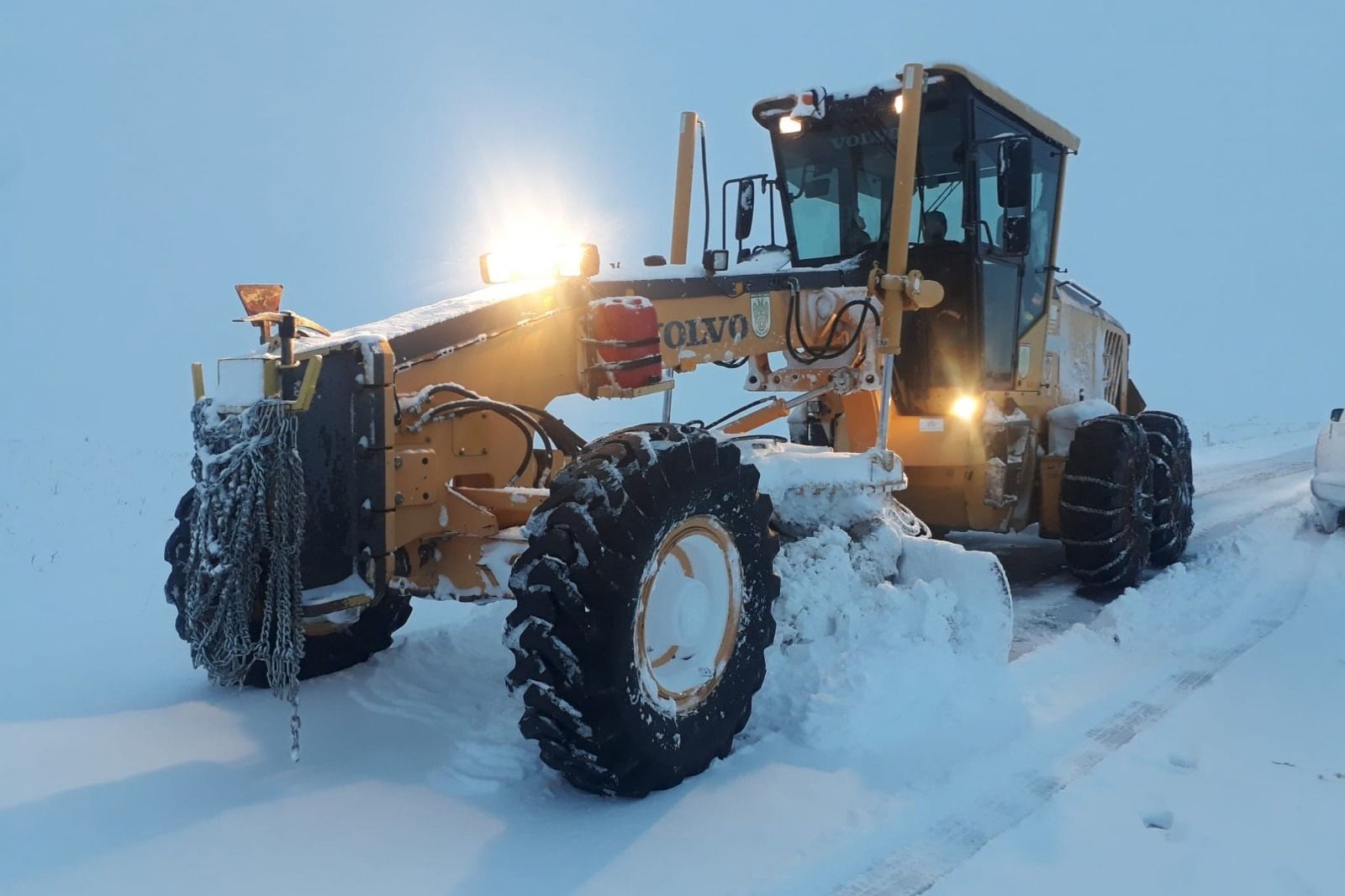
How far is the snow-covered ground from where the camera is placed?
2.75 meters

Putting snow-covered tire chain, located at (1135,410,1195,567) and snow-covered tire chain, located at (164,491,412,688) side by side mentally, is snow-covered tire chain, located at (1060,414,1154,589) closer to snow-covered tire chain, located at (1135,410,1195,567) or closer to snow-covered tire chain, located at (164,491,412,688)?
snow-covered tire chain, located at (1135,410,1195,567)

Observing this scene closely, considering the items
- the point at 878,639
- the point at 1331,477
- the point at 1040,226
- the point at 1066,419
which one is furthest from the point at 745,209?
the point at 1331,477

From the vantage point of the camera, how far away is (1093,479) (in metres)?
6.34

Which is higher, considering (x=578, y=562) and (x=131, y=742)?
(x=578, y=562)

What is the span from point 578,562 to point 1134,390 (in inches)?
311

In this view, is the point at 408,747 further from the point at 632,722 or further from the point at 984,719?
the point at 984,719

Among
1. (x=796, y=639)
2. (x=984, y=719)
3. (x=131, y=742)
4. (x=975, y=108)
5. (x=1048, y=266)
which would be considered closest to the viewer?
(x=131, y=742)

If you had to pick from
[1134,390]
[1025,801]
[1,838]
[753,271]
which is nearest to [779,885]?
[1025,801]

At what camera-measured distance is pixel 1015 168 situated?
529 cm

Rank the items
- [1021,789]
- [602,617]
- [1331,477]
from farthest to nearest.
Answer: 1. [1331,477]
2. [1021,789]
3. [602,617]

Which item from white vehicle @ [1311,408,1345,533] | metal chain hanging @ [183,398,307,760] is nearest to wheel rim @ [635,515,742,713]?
metal chain hanging @ [183,398,307,760]

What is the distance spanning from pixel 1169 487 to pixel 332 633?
5.54m

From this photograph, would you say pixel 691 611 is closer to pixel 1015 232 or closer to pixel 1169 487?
pixel 1015 232

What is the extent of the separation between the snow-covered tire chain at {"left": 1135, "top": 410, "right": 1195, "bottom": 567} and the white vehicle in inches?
51.8
